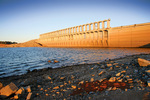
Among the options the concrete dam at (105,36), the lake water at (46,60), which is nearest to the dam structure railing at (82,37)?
the concrete dam at (105,36)

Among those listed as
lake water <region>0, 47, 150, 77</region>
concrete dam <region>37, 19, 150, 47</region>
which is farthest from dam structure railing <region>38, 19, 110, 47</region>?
lake water <region>0, 47, 150, 77</region>

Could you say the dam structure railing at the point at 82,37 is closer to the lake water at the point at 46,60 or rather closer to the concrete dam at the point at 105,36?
the concrete dam at the point at 105,36

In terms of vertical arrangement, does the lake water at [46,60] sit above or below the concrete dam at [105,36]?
below

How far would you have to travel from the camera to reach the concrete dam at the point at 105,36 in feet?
118

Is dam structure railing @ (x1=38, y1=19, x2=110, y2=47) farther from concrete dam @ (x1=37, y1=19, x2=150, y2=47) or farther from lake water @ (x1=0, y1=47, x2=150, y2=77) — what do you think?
lake water @ (x1=0, y1=47, x2=150, y2=77)

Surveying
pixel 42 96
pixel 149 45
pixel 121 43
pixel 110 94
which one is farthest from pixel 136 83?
pixel 121 43

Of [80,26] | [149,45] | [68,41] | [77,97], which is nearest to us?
[77,97]

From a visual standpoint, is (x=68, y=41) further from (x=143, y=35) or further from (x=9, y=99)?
(x=9, y=99)

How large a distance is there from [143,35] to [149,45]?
4.26 metres

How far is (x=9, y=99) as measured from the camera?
4633mm

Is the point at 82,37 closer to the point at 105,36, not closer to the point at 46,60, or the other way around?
the point at 105,36

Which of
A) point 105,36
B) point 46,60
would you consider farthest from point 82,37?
point 46,60

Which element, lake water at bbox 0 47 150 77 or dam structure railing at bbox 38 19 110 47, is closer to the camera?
lake water at bbox 0 47 150 77

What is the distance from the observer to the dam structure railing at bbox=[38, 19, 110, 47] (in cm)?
4969
